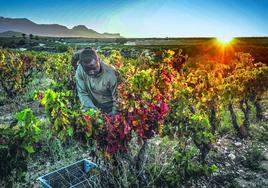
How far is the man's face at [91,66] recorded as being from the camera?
474 centimetres

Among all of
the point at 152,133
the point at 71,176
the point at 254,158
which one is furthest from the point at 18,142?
the point at 254,158

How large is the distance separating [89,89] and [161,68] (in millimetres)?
1321

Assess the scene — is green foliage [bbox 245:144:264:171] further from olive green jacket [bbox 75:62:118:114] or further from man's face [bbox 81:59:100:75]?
man's face [bbox 81:59:100:75]

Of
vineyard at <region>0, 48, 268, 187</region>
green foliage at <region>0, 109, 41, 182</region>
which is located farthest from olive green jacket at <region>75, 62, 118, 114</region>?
green foliage at <region>0, 109, 41, 182</region>

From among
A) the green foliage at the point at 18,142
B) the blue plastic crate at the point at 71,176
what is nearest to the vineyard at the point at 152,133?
the green foliage at the point at 18,142

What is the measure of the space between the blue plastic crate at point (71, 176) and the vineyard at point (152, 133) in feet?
0.54

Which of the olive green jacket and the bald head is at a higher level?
the bald head

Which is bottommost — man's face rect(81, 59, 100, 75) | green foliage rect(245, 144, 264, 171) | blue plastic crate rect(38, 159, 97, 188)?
green foliage rect(245, 144, 264, 171)

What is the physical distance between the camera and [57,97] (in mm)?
3389

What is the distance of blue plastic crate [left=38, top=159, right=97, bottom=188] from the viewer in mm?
4149

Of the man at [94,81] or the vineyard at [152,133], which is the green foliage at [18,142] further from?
the man at [94,81]

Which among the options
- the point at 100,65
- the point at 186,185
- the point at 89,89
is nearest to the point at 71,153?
the point at 89,89

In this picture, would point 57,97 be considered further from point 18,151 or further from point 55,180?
point 55,180

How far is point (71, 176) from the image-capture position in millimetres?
4469
